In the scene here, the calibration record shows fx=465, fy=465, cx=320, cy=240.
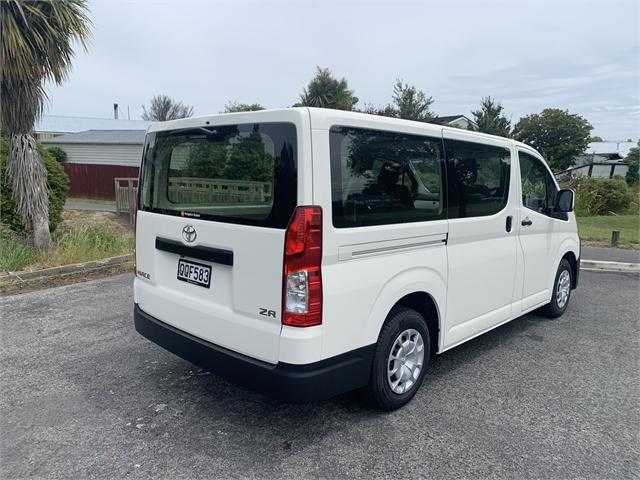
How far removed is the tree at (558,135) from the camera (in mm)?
32562

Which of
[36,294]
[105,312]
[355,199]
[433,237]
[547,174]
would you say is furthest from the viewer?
[36,294]

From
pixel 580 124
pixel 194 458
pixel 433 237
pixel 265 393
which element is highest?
pixel 580 124

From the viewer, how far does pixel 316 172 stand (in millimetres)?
2584

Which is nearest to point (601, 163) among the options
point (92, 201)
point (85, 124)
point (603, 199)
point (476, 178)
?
point (603, 199)

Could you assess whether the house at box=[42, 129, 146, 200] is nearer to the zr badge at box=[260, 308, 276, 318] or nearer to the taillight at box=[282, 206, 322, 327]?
the zr badge at box=[260, 308, 276, 318]

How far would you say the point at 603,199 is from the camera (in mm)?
16484

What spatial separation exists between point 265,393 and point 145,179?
Result: 195cm

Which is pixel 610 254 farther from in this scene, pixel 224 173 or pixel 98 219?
pixel 98 219

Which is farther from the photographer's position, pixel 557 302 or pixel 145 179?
pixel 557 302

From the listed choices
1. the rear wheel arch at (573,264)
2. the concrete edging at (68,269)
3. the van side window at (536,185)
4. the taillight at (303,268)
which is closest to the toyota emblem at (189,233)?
the taillight at (303,268)

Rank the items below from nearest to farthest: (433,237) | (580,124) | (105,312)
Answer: (433,237) → (105,312) → (580,124)

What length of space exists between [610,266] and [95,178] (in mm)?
22432

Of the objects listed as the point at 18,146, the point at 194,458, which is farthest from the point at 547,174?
the point at 18,146

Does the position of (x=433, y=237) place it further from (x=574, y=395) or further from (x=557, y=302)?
(x=557, y=302)
